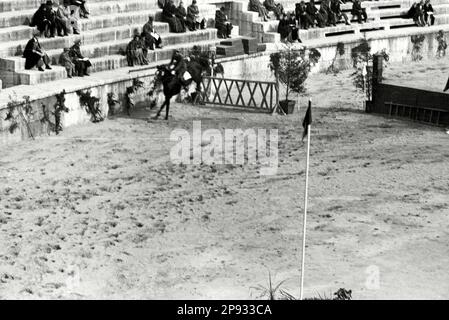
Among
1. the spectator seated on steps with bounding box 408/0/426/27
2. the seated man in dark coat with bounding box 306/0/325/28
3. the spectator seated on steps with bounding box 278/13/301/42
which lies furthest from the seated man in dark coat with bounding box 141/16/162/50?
the spectator seated on steps with bounding box 408/0/426/27

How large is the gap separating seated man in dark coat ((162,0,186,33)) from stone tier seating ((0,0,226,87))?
21 centimetres

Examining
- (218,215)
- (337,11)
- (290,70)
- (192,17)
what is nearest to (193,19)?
(192,17)

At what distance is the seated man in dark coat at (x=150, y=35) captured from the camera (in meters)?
31.2

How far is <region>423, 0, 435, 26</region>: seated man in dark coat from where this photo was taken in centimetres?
4053

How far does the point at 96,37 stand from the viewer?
3091 cm

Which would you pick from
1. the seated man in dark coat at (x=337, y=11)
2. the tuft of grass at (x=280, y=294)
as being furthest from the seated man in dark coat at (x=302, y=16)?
the tuft of grass at (x=280, y=294)

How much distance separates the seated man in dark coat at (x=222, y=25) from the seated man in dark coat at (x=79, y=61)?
6995 mm

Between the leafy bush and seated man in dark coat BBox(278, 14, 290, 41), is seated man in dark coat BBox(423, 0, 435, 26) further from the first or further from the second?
the leafy bush

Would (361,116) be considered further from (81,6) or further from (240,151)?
(81,6)

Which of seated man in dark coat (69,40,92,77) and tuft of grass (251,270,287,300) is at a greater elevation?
seated man in dark coat (69,40,92,77)

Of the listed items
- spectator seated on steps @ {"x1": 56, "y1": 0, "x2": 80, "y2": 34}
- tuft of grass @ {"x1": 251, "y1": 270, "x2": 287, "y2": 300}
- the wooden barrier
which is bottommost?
tuft of grass @ {"x1": 251, "y1": 270, "x2": 287, "y2": 300}

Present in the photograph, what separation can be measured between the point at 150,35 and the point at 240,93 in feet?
10.8

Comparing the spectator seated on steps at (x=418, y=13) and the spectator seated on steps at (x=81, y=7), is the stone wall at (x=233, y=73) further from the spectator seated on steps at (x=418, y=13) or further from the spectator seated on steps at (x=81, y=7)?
the spectator seated on steps at (x=81, y=7)
